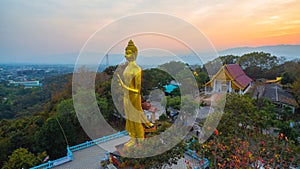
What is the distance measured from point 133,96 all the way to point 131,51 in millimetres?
1234

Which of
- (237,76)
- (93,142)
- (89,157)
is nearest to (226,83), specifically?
(237,76)

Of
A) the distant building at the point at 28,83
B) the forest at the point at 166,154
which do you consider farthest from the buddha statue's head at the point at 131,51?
the distant building at the point at 28,83

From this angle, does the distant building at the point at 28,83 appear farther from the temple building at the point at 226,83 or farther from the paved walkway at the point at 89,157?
the temple building at the point at 226,83

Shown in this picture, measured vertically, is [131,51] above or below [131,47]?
below

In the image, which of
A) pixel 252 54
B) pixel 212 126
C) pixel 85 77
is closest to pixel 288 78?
pixel 252 54

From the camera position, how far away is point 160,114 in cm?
1166

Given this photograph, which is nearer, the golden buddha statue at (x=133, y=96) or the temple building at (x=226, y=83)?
the golden buddha statue at (x=133, y=96)

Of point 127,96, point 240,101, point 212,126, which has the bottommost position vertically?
point 212,126

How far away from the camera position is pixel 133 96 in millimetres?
5242

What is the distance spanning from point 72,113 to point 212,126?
7160 mm

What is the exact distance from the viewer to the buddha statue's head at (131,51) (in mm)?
4977

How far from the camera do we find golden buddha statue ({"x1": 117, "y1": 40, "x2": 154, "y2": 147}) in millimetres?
5023

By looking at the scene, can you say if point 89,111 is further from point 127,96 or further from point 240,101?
point 240,101

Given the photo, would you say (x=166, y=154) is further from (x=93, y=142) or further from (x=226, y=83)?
(x=226, y=83)
